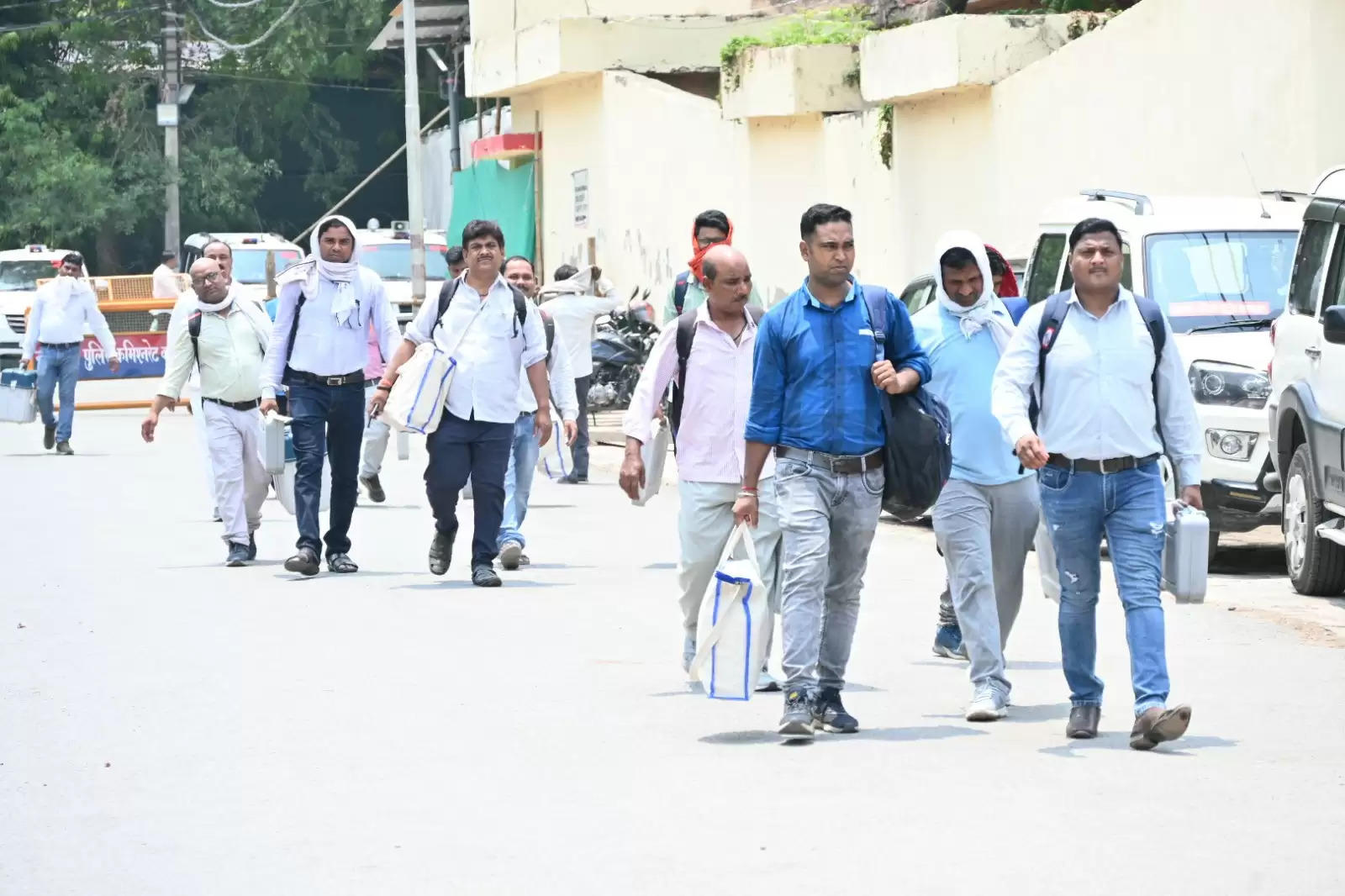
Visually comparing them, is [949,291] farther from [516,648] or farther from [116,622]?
[116,622]

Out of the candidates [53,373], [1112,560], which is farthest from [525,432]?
[53,373]

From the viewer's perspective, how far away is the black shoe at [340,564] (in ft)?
42.0

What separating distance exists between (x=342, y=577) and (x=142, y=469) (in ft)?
29.2

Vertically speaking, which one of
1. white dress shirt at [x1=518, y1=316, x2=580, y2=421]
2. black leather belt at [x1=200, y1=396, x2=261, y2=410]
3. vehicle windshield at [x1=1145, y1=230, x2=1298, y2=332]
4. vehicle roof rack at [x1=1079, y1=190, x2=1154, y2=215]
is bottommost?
black leather belt at [x1=200, y1=396, x2=261, y2=410]

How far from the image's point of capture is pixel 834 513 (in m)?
7.91

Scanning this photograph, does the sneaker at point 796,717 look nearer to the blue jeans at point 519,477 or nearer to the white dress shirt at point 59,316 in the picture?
the blue jeans at point 519,477

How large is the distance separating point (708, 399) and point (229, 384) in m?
5.26

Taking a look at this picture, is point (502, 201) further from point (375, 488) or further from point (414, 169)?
point (375, 488)

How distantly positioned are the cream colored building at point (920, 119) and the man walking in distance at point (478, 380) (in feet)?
24.6

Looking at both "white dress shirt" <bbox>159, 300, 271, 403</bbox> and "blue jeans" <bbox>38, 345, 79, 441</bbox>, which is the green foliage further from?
"white dress shirt" <bbox>159, 300, 271, 403</bbox>

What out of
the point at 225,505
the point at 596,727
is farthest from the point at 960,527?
the point at 225,505

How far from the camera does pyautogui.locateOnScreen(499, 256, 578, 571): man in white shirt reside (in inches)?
507

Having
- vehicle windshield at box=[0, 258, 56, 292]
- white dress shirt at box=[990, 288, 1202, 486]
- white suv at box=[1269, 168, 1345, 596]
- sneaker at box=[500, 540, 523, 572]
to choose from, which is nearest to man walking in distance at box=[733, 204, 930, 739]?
white dress shirt at box=[990, 288, 1202, 486]

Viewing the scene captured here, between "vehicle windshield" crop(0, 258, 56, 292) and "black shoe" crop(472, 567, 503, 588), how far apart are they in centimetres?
2788
